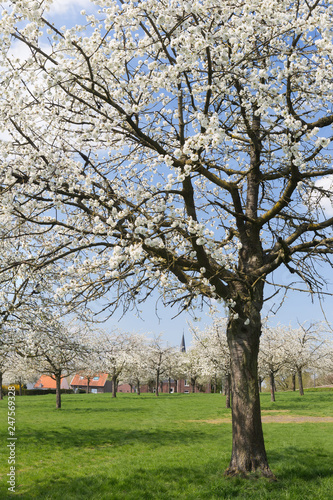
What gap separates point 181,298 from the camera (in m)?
8.68

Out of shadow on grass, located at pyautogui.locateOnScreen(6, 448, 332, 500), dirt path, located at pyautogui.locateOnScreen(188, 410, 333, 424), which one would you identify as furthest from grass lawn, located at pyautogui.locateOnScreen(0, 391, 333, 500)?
dirt path, located at pyautogui.locateOnScreen(188, 410, 333, 424)

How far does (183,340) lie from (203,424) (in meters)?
76.5

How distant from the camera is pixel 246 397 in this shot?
8.38 meters

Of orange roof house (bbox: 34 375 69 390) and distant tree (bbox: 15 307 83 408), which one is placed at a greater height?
distant tree (bbox: 15 307 83 408)

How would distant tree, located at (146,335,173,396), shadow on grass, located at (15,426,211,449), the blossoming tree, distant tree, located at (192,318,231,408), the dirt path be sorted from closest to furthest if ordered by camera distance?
the blossoming tree, shadow on grass, located at (15,426,211,449), the dirt path, distant tree, located at (192,318,231,408), distant tree, located at (146,335,173,396)

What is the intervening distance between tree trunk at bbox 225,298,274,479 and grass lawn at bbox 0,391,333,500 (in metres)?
0.45

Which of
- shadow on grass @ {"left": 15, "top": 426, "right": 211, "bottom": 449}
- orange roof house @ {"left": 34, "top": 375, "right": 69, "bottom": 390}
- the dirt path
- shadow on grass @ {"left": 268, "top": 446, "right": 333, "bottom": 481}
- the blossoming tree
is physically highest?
the blossoming tree

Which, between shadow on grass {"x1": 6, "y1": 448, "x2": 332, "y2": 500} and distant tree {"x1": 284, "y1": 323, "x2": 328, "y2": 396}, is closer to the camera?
shadow on grass {"x1": 6, "y1": 448, "x2": 332, "y2": 500}

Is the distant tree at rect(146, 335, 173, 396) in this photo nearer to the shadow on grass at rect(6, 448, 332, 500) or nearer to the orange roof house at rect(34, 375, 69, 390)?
the orange roof house at rect(34, 375, 69, 390)

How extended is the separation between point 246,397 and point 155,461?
12.8 feet

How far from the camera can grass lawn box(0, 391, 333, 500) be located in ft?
24.8

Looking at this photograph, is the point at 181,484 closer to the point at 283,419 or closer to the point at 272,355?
the point at 283,419

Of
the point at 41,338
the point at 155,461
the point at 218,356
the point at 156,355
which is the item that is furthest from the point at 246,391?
the point at 156,355

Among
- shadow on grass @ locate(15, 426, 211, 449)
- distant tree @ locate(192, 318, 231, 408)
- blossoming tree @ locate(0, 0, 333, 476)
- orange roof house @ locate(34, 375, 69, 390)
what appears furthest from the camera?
orange roof house @ locate(34, 375, 69, 390)
